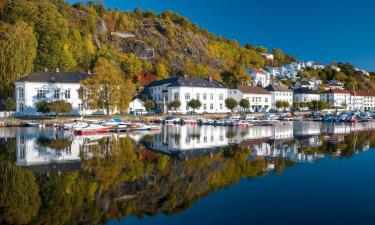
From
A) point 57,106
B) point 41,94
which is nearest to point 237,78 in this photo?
point 41,94

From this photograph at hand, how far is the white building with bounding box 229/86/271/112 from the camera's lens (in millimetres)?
82250

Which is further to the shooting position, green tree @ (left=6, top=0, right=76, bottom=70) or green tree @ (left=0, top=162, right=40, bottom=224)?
green tree @ (left=6, top=0, right=76, bottom=70)

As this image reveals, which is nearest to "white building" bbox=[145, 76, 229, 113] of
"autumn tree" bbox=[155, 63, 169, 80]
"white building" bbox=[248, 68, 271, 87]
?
"autumn tree" bbox=[155, 63, 169, 80]

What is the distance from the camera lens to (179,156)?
21984 mm

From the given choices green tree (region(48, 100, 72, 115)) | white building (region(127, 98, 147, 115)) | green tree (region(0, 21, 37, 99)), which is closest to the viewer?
green tree (region(48, 100, 72, 115))

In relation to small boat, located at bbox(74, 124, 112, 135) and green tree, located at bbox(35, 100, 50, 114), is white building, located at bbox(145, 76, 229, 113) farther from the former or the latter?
small boat, located at bbox(74, 124, 112, 135)

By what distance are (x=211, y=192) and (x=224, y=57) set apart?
12950 centimetres

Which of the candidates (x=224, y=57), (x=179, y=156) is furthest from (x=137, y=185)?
(x=224, y=57)

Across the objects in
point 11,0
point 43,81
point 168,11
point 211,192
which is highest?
point 168,11

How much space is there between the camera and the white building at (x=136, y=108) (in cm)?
6450

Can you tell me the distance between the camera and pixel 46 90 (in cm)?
5622

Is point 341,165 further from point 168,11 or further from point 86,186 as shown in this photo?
point 168,11

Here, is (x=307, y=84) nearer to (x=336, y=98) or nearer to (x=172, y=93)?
(x=336, y=98)

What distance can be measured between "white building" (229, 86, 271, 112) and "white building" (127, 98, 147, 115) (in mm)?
24860
